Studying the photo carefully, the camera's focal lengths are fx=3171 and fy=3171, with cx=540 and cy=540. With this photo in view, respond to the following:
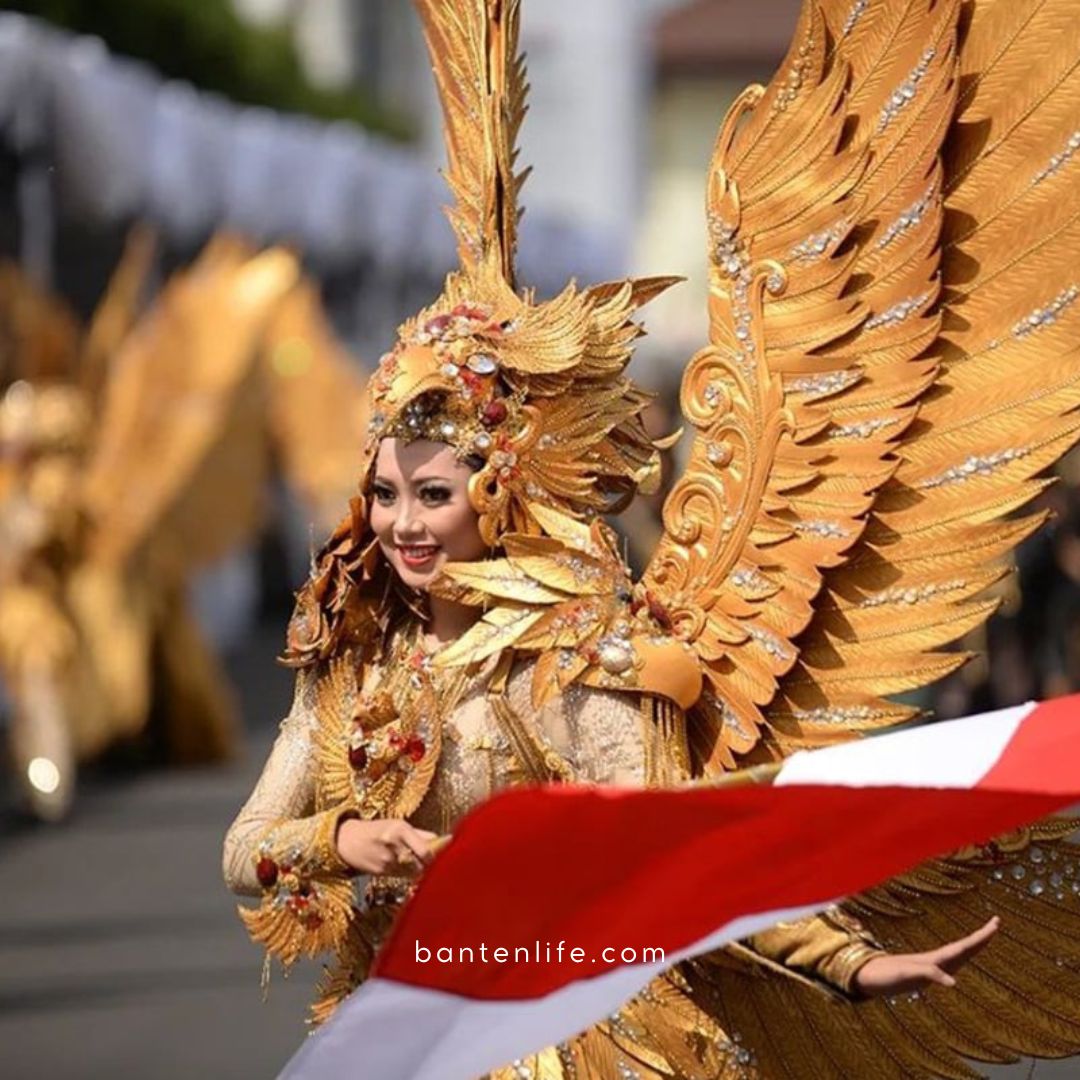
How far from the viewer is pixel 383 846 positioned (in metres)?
4.16

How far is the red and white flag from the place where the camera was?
12.3ft

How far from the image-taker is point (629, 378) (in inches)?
179

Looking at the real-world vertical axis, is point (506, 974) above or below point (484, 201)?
below

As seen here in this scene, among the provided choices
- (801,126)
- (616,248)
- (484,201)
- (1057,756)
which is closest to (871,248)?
(801,126)

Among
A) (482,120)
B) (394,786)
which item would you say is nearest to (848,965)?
(394,786)

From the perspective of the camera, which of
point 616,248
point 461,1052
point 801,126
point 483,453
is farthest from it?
point 616,248

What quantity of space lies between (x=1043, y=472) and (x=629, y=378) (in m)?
0.64

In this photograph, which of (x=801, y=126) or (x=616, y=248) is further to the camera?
(x=616, y=248)

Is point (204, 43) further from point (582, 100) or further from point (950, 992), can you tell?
point (582, 100)

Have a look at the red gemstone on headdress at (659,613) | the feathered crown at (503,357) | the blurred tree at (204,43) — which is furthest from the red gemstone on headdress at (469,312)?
the blurred tree at (204,43)

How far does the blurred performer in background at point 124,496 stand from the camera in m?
13.1

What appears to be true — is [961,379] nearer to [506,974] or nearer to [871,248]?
[871,248]

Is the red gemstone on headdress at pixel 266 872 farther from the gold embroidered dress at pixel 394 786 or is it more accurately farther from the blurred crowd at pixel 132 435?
the blurred crowd at pixel 132 435

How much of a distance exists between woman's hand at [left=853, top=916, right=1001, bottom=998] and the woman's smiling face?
2.72ft
